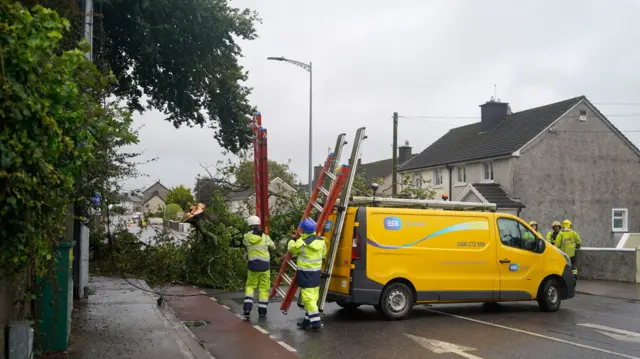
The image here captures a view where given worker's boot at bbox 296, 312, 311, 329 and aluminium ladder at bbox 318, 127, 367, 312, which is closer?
worker's boot at bbox 296, 312, 311, 329

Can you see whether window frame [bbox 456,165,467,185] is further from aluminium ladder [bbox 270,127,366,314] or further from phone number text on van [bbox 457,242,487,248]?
aluminium ladder [bbox 270,127,366,314]

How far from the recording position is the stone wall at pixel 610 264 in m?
16.7

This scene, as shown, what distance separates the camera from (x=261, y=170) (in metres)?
11.0

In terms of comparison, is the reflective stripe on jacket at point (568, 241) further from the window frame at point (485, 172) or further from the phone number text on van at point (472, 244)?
the window frame at point (485, 172)

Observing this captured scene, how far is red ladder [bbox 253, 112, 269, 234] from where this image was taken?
10.8m

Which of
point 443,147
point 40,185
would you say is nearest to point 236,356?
point 40,185

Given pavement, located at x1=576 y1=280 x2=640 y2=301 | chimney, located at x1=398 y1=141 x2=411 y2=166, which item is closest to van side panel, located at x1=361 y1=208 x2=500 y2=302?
pavement, located at x1=576 y1=280 x2=640 y2=301

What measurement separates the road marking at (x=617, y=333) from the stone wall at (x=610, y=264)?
26.0 feet

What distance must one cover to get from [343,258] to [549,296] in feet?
14.1

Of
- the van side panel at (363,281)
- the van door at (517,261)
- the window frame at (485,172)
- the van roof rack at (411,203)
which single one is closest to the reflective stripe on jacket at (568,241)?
the van door at (517,261)

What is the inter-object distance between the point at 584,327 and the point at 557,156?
22.1 meters

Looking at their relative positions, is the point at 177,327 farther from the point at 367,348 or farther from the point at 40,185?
the point at 40,185

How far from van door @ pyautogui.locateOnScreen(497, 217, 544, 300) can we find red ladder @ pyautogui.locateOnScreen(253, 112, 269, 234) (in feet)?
14.3

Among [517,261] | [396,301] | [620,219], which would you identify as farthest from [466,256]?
[620,219]
